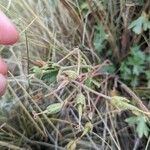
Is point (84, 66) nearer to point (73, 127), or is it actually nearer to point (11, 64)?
point (73, 127)

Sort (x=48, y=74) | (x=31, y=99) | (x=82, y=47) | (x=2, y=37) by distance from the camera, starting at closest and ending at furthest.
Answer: (x=2, y=37) → (x=48, y=74) → (x=31, y=99) → (x=82, y=47)

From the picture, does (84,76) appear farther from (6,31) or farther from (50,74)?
(6,31)

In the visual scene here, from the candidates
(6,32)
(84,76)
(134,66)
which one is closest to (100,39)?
(134,66)

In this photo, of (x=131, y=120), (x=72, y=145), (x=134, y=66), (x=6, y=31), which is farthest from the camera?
(x=134, y=66)

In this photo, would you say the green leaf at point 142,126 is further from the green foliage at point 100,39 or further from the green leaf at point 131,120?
the green foliage at point 100,39

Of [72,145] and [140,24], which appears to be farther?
[140,24]

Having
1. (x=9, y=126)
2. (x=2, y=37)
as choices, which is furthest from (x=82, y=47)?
(x=2, y=37)

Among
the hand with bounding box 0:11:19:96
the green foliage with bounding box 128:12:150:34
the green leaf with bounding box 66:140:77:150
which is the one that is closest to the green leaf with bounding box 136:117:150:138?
the green leaf with bounding box 66:140:77:150

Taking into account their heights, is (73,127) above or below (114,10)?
below
